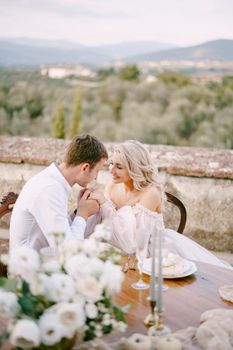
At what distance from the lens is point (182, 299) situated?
1919 mm

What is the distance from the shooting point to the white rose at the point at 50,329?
1.20 m

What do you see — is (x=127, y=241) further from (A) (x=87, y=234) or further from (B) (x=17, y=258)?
(B) (x=17, y=258)

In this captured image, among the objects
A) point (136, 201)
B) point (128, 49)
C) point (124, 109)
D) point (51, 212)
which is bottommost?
point (124, 109)

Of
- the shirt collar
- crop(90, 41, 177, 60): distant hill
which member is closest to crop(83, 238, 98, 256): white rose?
the shirt collar

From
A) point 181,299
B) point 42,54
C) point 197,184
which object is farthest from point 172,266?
point 42,54

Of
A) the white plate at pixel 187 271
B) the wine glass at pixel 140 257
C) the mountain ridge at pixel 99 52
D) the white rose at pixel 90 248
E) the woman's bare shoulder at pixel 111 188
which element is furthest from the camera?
the mountain ridge at pixel 99 52

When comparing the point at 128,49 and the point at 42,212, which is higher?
the point at 128,49

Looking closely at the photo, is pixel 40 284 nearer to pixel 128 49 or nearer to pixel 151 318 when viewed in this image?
pixel 151 318

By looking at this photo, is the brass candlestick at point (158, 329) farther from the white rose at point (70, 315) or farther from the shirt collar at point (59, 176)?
the shirt collar at point (59, 176)

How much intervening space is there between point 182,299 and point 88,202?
0.86 m

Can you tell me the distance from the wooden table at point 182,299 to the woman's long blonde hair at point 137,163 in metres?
0.81

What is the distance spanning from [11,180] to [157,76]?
74.3 feet

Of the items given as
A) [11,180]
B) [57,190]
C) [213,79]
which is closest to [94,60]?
[213,79]

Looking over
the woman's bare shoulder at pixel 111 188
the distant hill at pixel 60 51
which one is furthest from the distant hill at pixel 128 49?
the woman's bare shoulder at pixel 111 188
